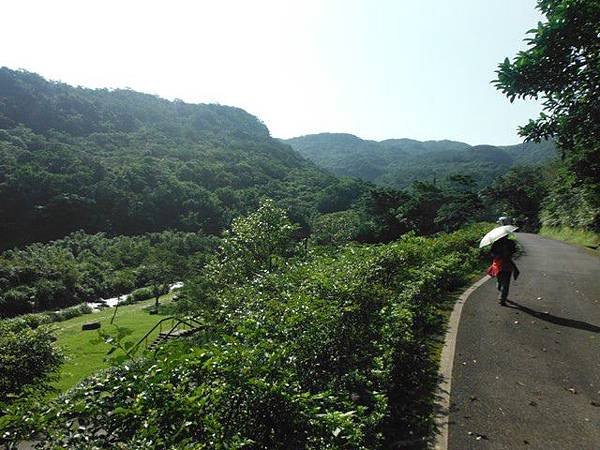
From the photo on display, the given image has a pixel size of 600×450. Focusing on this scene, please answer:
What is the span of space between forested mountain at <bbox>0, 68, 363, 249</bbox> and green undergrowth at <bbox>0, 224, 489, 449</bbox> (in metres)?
86.3

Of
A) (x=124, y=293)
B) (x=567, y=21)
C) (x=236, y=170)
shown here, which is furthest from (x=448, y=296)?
(x=236, y=170)

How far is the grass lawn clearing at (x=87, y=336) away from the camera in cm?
2823

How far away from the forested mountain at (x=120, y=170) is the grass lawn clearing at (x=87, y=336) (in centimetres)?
3482

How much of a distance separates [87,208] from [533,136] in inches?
3727

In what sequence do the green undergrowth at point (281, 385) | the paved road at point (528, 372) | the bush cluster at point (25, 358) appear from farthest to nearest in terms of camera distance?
the bush cluster at point (25, 358) → the paved road at point (528, 372) → the green undergrowth at point (281, 385)

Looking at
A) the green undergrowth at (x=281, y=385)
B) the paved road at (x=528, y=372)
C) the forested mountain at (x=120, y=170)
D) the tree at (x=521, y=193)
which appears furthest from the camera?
the forested mountain at (x=120, y=170)

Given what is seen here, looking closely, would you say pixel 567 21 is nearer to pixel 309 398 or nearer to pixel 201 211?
pixel 309 398

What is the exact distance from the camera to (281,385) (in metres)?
3.42

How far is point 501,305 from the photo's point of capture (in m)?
9.80

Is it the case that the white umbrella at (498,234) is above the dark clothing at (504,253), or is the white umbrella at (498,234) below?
above

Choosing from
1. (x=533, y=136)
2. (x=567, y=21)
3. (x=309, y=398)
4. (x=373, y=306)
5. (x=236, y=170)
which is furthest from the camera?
(x=236, y=170)

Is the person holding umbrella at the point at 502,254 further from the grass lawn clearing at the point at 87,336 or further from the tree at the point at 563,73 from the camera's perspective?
the grass lawn clearing at the point at 87,336

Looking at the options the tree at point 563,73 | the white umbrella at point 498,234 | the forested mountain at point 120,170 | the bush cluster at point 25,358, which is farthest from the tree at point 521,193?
the bush cluster at point 25,358

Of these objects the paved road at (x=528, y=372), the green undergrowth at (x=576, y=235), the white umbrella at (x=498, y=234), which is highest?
the white umbrella at (x=498, y=234)
